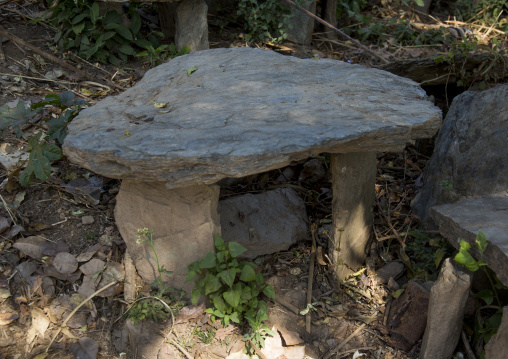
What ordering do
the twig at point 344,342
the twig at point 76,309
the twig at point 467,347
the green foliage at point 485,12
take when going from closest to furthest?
the twig at point 467,347, the twig at point 76,309, the twig at point 344,342, the green foliage at point 485,12

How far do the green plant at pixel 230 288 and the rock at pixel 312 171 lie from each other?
1.06 metres

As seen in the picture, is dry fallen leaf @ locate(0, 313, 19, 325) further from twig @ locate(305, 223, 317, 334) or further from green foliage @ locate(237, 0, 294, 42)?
green foliage @ locate(237, 0, 294, 42)

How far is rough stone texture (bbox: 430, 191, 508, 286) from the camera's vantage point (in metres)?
1.98

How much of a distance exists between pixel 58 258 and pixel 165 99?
110 centimetres

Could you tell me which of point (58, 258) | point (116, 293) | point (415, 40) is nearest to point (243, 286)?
point (116, 293)

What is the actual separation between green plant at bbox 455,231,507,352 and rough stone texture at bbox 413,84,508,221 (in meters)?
0.60

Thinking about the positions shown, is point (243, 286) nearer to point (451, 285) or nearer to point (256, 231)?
point (256, 231)

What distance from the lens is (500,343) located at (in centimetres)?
206

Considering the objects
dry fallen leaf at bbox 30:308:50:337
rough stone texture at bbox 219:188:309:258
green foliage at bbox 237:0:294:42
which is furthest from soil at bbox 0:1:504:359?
green foliage at bbox 237:0:294:42

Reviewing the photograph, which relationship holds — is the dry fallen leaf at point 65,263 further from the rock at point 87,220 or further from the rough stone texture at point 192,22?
the rough stone texture at point 192,22

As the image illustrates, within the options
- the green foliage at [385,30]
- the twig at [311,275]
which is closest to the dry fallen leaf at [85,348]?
the twig at [311,275]

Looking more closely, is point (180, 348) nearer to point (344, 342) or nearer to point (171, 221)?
point (171, 221)

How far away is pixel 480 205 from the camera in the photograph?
8.11 ft

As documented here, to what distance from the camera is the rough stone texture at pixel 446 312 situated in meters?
2.19
